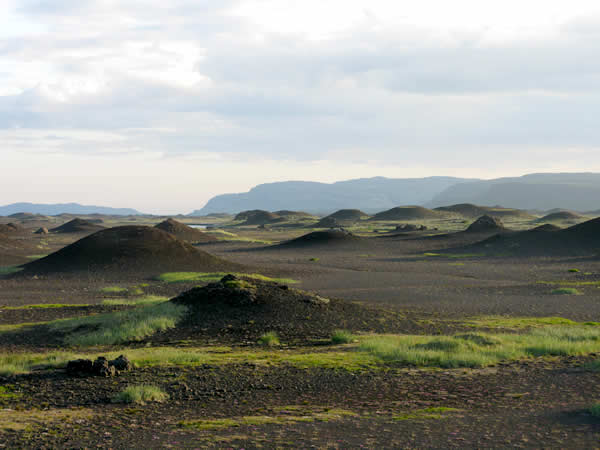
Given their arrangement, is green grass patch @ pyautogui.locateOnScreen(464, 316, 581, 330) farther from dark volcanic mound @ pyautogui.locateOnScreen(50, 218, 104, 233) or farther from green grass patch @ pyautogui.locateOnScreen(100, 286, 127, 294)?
dark volcanic mound @ pyautogui.locateOnScreen(50, 218, 104, 233)

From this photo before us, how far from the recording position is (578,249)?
65500mm

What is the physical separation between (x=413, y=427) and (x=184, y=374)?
667 centimetres

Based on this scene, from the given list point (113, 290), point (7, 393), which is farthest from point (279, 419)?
point (113, 290)

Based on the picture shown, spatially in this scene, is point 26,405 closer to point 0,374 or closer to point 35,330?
point 0,374

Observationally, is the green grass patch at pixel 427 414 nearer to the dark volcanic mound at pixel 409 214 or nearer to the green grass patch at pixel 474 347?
the green grass patch at pixel 474 347

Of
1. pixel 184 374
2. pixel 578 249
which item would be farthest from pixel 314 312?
pixel 578 249

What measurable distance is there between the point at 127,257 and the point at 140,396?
39551 millimetres

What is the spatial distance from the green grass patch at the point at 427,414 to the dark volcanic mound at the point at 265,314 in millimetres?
9734

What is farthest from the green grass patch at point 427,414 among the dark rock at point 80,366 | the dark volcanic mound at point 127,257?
the dark volcanic mound at point 127,257

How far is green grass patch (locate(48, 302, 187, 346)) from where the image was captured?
21.0m

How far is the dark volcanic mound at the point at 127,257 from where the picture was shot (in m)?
47.7

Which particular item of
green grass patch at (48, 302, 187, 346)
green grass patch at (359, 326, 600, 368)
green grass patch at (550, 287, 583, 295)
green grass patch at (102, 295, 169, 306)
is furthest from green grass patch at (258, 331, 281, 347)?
green grass patch at (550, 287, 583, 295)

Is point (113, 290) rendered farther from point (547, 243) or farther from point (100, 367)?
point (547, 243)

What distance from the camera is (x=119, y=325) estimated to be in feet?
73.3
